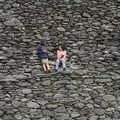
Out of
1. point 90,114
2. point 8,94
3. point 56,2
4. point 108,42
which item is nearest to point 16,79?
point 8,94

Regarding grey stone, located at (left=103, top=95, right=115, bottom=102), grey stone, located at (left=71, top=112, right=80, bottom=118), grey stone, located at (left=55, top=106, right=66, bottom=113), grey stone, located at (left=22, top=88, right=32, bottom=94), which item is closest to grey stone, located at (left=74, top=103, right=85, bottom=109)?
grey stone, located at (left=71, top=112, right=80, bottom=118)

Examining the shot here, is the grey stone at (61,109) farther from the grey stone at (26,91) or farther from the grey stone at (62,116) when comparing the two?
the grey stone at (26,91)

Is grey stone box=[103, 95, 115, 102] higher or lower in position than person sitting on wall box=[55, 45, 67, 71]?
lower

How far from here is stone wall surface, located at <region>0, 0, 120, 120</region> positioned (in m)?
12.1

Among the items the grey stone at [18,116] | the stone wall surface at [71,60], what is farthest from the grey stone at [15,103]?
the grey stone at [18,116]

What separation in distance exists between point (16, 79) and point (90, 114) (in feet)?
8.25

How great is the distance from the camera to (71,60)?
14.7m

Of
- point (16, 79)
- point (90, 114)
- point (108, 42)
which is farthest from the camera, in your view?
point (108, 42)

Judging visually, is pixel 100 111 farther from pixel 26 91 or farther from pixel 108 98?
pixel 26 91

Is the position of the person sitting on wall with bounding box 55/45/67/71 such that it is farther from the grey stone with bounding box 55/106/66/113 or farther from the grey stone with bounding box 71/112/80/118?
the grey stone with bounding box 71/112/80/118

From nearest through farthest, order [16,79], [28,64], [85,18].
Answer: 1. [16,79]
2. [28,64]
3. [85,18]

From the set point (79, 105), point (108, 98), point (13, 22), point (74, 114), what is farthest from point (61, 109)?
point (13, 22)

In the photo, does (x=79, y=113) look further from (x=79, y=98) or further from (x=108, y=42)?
(x=108, y=42)

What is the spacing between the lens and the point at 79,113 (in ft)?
39.3
